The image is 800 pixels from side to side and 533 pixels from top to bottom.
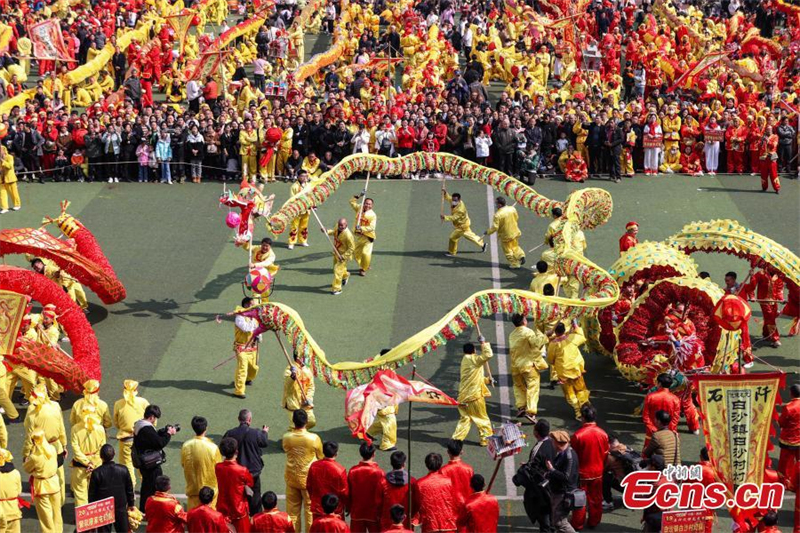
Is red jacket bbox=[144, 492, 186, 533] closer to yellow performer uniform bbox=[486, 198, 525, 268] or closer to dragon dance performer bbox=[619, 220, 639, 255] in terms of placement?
dragon dance performer bbox=[619, 220, 639, 255]

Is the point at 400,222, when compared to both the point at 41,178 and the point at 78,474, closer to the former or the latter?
the point at 41,178

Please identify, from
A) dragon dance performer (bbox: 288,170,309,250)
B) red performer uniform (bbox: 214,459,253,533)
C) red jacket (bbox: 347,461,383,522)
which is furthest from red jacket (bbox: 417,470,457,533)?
dragon dance performer (bbox: 288,170,309,250)

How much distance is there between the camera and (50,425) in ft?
54.3

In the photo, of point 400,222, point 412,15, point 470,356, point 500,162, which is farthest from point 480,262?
point 412,15

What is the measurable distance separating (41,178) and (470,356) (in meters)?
16.8

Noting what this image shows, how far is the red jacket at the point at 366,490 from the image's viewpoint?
14914mm

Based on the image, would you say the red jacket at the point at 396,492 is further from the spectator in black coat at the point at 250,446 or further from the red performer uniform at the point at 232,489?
the spectator in black coat at the point at 250,446

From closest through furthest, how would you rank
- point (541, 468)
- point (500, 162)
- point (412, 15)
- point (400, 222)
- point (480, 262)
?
1. point (541, 468)
2. point (480, 262)
3. point (400, 222)
4. point (500, 162)
5. point (412, 15)

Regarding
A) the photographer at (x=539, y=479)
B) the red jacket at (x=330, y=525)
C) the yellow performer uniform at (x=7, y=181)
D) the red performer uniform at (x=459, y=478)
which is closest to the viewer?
the red jacket at (x=330, y=525)

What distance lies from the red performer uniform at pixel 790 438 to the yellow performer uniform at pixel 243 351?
765 cm

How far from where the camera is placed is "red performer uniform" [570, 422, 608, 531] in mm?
16109

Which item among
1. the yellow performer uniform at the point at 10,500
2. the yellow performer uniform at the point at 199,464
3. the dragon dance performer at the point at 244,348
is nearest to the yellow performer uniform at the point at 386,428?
the dragon dance performer at the point at 244,348

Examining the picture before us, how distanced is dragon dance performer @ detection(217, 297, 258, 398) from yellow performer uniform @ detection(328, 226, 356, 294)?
4287mm

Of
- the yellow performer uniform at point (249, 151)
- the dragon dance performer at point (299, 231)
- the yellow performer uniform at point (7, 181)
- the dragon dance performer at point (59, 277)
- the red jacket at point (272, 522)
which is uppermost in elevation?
the yellow performer uniform at point (249, 151)
